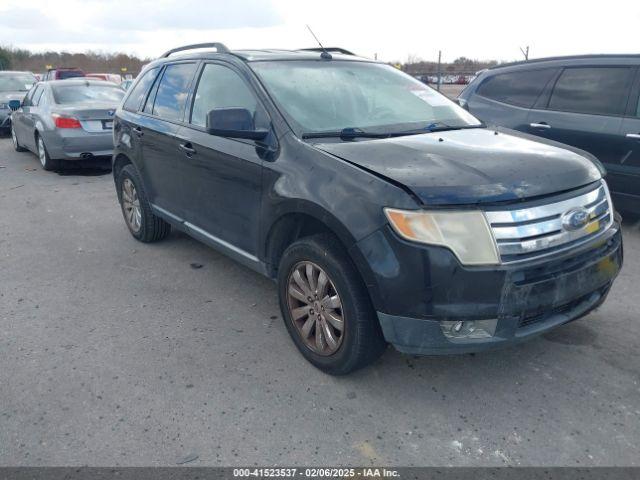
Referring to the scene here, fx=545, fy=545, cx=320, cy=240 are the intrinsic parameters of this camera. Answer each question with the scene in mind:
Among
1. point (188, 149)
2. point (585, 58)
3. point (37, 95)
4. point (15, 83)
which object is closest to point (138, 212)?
point (188, 149)

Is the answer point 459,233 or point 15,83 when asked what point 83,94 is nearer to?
point 15,83

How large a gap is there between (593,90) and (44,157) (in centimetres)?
846

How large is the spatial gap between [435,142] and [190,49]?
105 inches

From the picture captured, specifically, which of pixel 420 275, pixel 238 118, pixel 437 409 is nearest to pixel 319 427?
pixel 437 409

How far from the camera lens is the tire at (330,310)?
2771mm

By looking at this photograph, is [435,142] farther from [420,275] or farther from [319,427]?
[319,427]

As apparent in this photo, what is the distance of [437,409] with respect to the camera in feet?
9.29

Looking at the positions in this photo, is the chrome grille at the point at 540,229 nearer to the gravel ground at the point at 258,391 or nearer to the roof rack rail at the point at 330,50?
the gravel ground at the point at 258,391

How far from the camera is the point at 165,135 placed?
4.47m

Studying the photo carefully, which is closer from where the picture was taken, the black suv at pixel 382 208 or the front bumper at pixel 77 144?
the black suv at pixel 382 208

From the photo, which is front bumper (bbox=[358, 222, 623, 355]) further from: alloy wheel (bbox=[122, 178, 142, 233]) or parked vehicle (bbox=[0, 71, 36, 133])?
parked vehicle (bbox=[0, 71, 36, 133])

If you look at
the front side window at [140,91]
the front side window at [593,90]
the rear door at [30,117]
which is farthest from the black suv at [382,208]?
the rear door at [30,117]

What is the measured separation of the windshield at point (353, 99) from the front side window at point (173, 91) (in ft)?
2.90

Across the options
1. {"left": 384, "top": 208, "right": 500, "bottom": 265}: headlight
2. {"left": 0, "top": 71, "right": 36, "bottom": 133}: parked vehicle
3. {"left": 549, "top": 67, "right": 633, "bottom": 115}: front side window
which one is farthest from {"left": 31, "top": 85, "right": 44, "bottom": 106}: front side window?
{"left": 384, "top": 208, "right": 500, "bottom": 265}: headlight
